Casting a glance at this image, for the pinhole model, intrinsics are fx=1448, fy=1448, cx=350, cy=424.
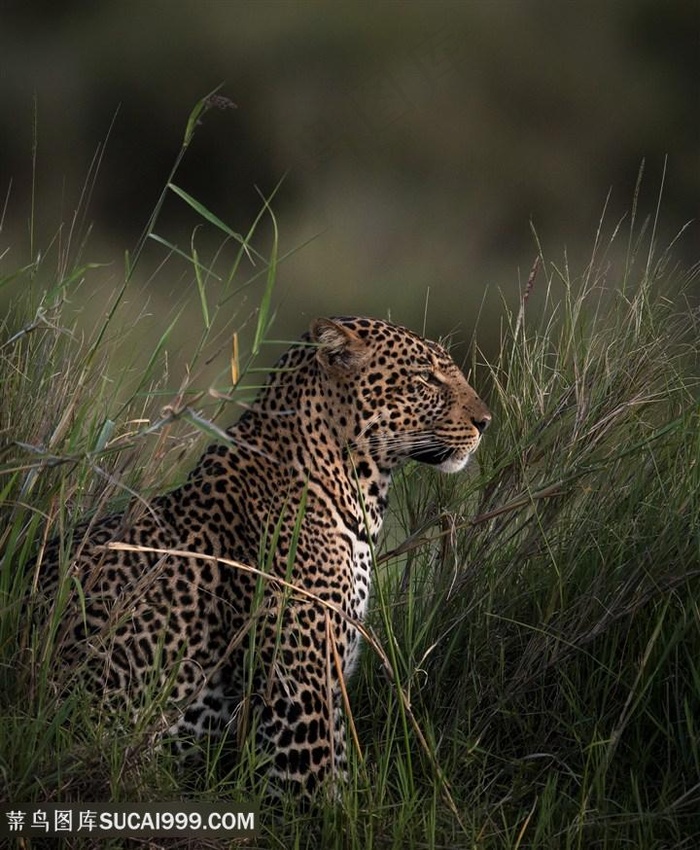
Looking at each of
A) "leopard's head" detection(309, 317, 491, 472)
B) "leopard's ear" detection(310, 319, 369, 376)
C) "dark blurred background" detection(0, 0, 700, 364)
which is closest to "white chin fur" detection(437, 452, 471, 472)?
"leopard's head" detection(309, 317, 491, 472)

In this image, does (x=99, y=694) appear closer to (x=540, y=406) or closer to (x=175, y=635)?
(x=175, y=635)

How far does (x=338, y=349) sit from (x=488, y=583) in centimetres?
86

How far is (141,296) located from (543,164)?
771 inches

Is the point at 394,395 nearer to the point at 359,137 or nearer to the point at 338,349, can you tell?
the point at 338,349

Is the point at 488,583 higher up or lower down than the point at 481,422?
lower down

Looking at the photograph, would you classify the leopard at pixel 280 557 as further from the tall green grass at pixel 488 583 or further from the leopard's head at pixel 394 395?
the tall green grass at pixel 488 583

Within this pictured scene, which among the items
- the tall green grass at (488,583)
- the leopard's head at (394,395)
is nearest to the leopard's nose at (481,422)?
the leopard's head at (394,395)

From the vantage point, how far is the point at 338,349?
13.3ft

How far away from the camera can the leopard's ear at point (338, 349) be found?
13.2 feet

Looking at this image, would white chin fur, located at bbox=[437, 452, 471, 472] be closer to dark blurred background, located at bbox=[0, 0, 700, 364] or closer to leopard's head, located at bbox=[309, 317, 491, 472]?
leopard's head, located at bbox=[309, 317, 491, 472]

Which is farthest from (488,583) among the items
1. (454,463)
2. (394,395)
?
(394,395)

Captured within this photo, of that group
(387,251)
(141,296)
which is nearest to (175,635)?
(141,296)

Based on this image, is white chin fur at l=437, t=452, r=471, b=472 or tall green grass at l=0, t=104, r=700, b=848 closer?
tall green grass at l=0, t=104, r=700, b=848

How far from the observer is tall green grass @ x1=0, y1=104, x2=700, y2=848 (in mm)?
3305
